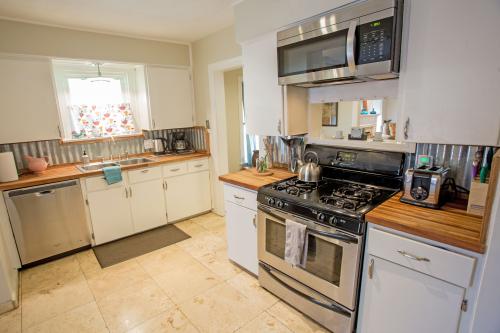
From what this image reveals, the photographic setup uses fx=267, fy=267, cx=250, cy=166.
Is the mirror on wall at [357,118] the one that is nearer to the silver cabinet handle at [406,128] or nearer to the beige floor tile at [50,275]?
the silver cabinet handle at [406,128]

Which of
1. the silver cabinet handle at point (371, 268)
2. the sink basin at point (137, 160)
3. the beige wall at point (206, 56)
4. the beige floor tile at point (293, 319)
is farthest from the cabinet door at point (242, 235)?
the beige wall at point (206, 56)

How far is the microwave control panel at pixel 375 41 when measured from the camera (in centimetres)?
146

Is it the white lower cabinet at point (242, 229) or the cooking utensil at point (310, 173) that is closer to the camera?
the cooking utensil at point (310, 173)

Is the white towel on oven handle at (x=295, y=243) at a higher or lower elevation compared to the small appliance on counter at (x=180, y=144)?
lower

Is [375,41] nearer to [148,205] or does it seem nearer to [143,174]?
[143,174]

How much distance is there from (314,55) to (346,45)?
0.24m

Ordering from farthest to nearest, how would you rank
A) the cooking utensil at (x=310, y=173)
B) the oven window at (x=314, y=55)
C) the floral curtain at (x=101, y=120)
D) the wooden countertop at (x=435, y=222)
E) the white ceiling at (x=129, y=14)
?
the floral curtain at (x=101, y=120) < the white ceiling at (x=129, y=14) < the cooking utensil at (x=310, y=173) < the oven window at (x=314, y=55) < the wooden countertop at (x=435, y=222)

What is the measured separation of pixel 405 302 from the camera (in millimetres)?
1424

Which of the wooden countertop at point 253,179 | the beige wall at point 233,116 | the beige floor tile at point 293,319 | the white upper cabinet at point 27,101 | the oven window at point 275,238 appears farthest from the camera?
the beige wall at point 233,116

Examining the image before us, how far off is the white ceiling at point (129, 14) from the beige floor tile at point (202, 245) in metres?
2.44

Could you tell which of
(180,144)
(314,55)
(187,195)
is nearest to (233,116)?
(180,144)

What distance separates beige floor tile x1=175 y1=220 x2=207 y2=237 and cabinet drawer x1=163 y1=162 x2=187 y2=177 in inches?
27.2

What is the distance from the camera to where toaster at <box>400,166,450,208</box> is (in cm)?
152

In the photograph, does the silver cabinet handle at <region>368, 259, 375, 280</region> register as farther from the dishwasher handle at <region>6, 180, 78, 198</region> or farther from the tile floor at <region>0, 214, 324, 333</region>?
the dishwasher handle at <region>6, 180, 78, 198</region>
